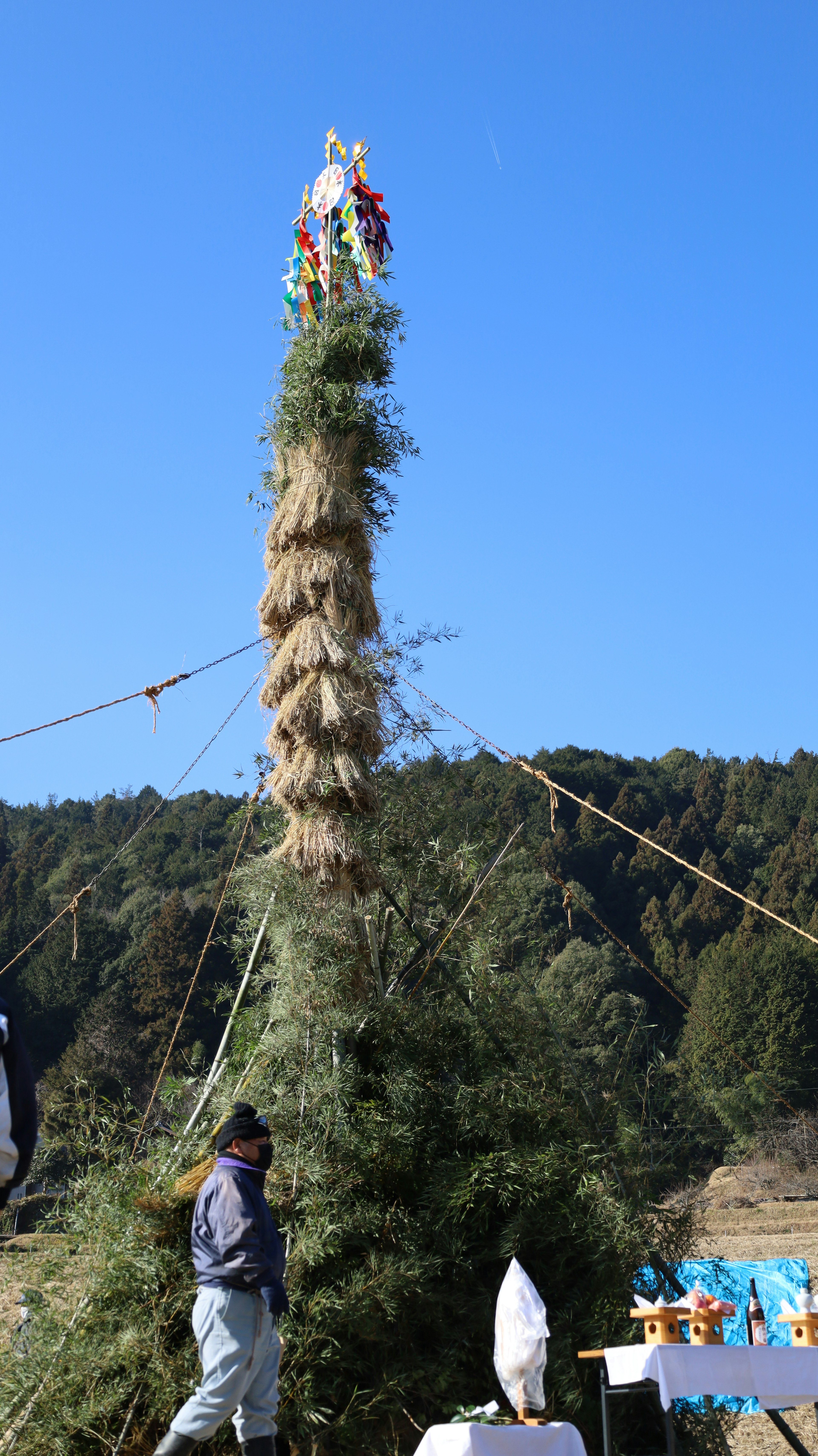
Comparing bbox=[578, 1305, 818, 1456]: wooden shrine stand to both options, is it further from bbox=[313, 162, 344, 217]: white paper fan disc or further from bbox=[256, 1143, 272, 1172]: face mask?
bbox=[313, 162, 344, 217]: white paper fan disc

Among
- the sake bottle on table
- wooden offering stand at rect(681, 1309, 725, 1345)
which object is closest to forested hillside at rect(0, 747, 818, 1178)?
the sake bottle on table

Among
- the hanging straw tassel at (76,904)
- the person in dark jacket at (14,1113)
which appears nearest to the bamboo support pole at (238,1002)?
the hanging straw tassel at (76,904)

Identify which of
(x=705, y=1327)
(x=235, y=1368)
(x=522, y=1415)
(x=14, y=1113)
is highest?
(x=14, y=1113)

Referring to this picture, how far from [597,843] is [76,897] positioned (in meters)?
35.6

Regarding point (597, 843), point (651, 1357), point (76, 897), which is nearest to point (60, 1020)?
point (597, 843)

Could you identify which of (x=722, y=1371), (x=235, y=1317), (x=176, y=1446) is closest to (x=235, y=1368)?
Result: (x=235, y=1317)

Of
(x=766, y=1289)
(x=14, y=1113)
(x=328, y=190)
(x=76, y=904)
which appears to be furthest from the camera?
(x=766, y=1289)

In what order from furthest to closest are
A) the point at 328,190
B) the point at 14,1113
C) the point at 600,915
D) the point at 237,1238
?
the point at 600,915 → the point at 328,190 → the point at 237,1238 → the point at 14,1113

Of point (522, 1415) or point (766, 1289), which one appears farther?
point (766, 1289)

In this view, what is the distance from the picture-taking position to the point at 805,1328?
12.2 feet

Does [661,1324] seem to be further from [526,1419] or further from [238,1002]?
[238,1002]

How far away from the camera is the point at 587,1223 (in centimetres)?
383

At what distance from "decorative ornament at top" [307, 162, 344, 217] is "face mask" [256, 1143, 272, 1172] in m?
4.76

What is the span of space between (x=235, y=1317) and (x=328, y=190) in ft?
17.6
